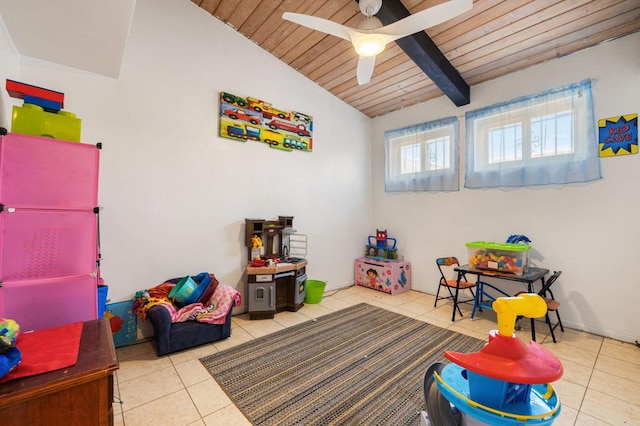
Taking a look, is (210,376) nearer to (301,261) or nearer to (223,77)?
(301,261)

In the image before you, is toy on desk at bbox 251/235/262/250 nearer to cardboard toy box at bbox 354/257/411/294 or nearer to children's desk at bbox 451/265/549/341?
cardboard toy box at bbox 354/257/411/294

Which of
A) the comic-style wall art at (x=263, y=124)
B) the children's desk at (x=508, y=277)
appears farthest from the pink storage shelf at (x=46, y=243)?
the children's desk at (x=508, y=277)

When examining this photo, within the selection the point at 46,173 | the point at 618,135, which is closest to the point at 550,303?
the point at 618,135

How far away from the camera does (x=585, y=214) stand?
2842mm

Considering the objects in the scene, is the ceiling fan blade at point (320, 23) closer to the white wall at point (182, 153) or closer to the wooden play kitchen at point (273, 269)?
the white wall at point (182, 153)

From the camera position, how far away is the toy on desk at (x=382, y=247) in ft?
14.9

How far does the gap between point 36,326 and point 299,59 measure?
3.59 meters

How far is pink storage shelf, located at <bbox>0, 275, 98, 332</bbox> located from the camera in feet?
4.15

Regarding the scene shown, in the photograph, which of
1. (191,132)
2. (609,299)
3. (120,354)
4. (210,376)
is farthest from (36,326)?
(609,299)

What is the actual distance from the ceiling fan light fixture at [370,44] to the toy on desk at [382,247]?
2988 mm

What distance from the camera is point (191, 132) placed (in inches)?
117

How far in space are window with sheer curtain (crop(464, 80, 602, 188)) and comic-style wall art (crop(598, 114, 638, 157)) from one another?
65 millimetres

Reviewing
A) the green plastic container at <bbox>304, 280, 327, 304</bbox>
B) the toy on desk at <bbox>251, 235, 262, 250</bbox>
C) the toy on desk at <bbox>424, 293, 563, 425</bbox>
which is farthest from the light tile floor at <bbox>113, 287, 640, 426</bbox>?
the toy on desk at <bbox>424, 293, 563, 425</bbox>

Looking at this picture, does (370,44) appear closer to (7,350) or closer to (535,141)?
(535,141)
